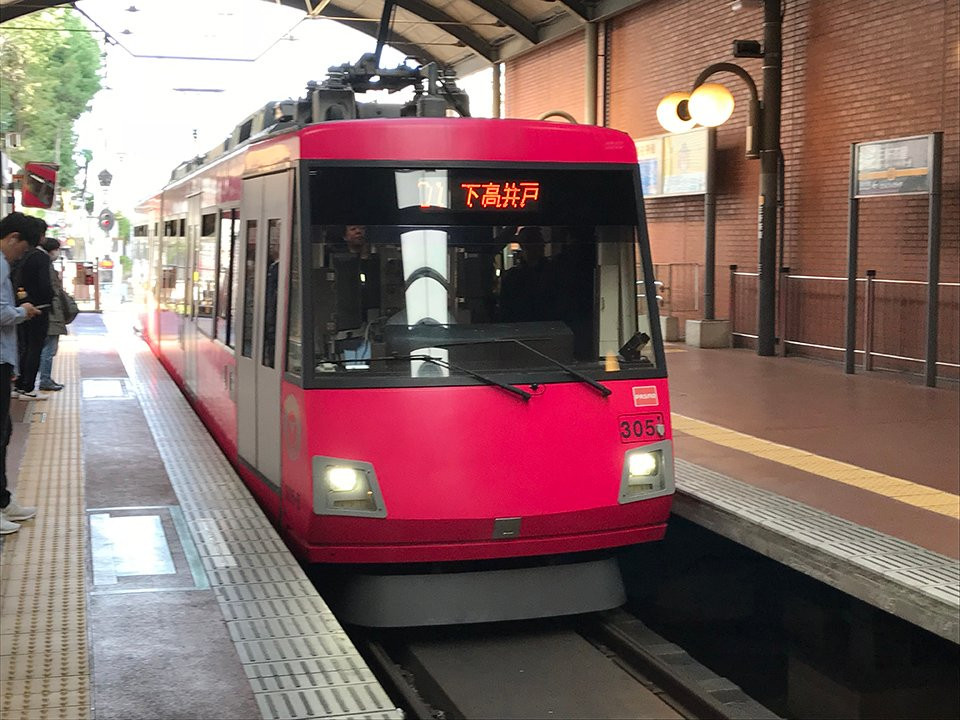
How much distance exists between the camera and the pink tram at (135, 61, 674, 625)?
6445 mm

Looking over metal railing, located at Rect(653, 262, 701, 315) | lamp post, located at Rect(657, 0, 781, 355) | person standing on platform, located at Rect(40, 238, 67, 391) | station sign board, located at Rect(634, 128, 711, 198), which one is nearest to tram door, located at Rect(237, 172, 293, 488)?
person standing on platform, located at Rect(40, 238, 67, 391)

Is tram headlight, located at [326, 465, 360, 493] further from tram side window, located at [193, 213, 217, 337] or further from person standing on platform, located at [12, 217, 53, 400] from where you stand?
person standing on platform, located at [12, 217, 53, 400]

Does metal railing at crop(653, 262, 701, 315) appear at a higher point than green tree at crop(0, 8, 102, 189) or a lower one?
lower

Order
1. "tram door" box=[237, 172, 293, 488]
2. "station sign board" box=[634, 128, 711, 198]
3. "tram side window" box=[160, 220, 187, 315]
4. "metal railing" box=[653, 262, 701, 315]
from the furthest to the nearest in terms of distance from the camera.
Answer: "metal railing" box=[653, 262, 701, 315] → "station sign board" box=[634, 128, 711, 198] → "tram side window" box=[160, 220, 187, 315] → "tram door" box=[237, 172, 293, 488]

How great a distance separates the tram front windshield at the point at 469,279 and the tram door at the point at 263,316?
1.49ft

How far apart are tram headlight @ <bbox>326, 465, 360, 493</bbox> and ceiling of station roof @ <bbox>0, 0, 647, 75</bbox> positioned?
1910 centimetres

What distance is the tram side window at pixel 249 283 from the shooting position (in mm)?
8172

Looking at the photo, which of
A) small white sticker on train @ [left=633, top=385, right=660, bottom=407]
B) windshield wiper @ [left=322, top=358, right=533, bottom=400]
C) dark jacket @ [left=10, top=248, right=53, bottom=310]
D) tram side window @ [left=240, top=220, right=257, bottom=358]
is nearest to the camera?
windshield wiper @ [left=322, top=358, right=533, bottom=400]

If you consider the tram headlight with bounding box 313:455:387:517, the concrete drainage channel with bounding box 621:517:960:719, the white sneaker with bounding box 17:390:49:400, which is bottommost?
the concrete drainage channel with bounding box 621:517:960:719

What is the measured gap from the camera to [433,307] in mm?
6688

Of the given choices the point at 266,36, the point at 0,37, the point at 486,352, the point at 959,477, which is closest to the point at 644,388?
the point at 486,352

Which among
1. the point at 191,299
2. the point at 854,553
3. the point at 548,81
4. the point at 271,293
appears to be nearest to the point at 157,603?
the point at 271,293

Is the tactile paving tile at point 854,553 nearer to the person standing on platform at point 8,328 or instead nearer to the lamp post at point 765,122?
the person standing on platform at point 8,328

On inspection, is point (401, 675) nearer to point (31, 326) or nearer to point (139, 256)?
point (31, 326)
